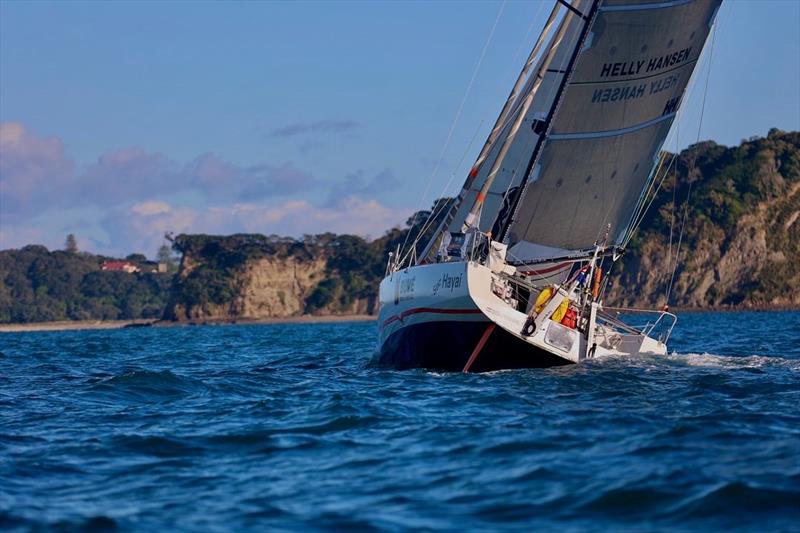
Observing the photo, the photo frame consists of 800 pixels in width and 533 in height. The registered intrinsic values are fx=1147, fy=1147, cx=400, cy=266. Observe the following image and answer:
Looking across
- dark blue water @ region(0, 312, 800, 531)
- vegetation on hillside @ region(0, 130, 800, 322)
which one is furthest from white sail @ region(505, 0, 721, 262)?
vegetation on hillside @ region(0, 130, 800, 322)

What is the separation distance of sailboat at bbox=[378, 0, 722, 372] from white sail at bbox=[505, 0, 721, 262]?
1.1 inches

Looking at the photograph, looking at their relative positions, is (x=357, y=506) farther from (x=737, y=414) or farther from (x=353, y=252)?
(x=353, y=252)

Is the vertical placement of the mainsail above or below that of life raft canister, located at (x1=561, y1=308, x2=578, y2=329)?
above

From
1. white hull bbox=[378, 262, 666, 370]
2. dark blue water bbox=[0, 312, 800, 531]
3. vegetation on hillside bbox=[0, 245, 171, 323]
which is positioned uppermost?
vegetation on hillside bbox=[0, 245, 171, 323]

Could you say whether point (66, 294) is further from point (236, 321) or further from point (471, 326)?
point (471, 326)

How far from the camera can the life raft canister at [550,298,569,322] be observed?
20.4m

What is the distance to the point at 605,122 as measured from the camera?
926 inches

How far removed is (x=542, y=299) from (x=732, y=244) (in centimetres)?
10806

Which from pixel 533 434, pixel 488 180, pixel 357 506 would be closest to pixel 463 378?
pixel 488 180

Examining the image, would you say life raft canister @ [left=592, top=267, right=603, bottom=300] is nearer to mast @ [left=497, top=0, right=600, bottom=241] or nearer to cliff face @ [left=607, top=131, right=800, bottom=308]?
mast @ [left=497, top=0, right=600, bottom=241]

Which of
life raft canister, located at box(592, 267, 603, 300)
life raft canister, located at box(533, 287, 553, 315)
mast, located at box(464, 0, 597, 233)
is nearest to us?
life raft canister, located at box(533, 287, 553, 315)

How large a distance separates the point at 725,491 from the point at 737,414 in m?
4.79

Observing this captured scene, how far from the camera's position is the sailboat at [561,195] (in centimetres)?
2047

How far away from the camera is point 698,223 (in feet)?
412
